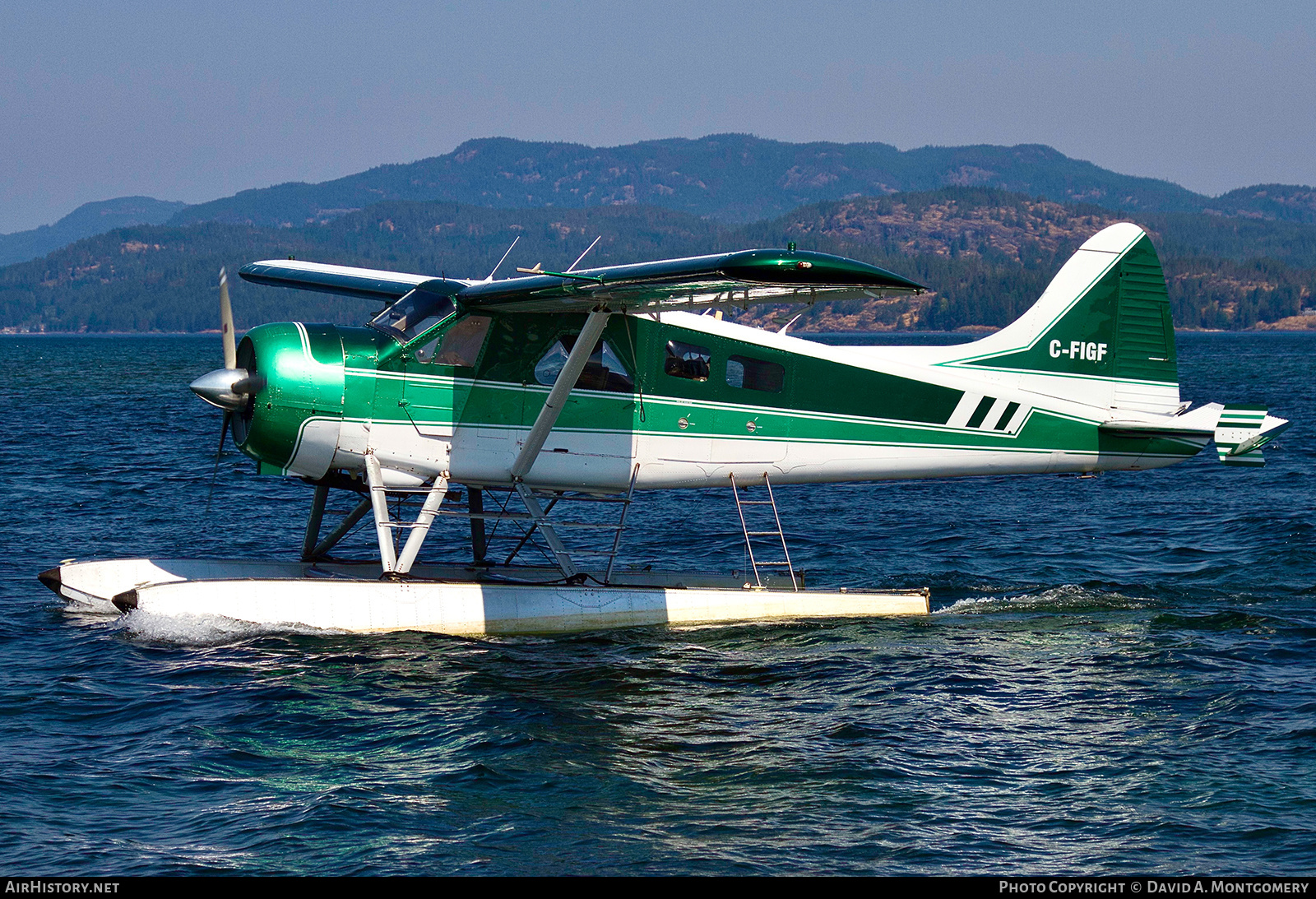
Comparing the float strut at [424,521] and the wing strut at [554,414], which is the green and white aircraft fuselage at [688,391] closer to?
the wing strut at [554,414]

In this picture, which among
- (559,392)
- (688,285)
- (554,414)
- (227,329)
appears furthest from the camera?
(554,414)

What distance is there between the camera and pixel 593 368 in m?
13.1

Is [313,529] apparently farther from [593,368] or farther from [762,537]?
[762,537]

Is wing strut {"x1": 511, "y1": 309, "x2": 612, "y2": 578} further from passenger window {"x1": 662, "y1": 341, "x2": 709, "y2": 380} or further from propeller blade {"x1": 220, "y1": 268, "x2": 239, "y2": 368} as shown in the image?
propeller blade {"x1": 220, "y1": 268, "x2": 239, "y2": 368}

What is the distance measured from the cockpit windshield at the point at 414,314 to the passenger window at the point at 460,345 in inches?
6.5

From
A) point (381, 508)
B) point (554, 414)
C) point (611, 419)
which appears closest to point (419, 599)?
point (381, 508)

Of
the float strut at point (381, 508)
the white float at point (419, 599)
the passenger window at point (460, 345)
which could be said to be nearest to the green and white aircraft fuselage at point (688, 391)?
the passenger window at point (460, 345)

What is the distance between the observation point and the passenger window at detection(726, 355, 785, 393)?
44.7 ft

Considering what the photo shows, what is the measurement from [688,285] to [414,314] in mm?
3562

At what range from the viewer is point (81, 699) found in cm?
1070

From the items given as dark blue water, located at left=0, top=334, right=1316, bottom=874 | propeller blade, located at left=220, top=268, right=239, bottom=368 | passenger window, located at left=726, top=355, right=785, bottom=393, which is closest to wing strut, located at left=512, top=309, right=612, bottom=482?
passenger window, located at left=726, top=355, right=785, bottom=393

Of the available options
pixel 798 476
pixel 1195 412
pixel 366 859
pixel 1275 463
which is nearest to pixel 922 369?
pixel 798 476

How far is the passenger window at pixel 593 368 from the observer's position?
42.5 ft

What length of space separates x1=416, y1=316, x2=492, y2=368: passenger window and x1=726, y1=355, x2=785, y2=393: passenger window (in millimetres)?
2679
